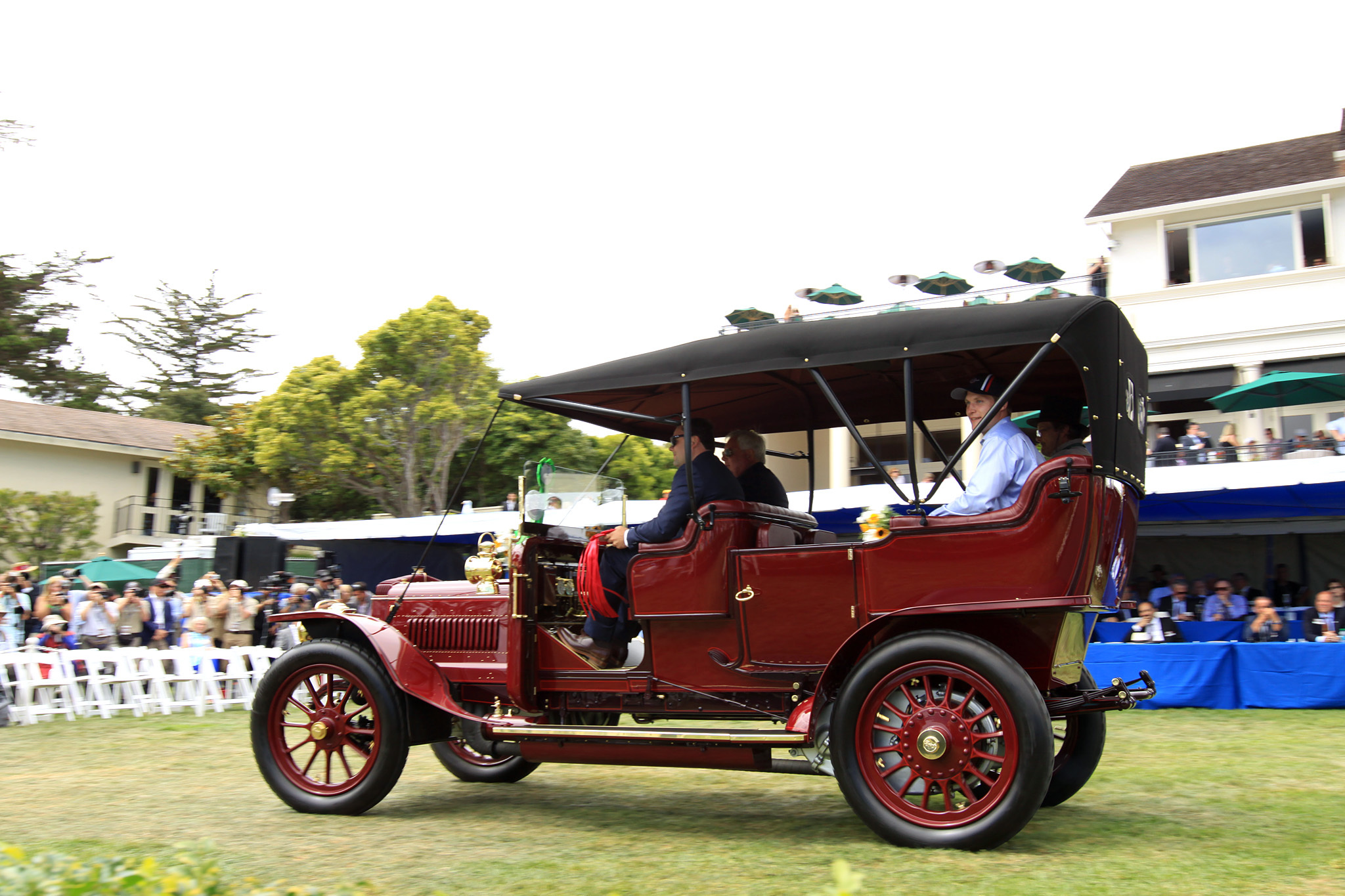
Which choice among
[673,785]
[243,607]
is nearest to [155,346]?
[243,607]

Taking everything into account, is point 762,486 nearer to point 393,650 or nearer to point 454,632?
point 454,632

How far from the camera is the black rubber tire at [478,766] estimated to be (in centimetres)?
665

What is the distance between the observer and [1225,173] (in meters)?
21.1

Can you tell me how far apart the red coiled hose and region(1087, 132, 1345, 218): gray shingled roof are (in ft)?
58.0

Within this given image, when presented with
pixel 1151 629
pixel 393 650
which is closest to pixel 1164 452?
pixel 1151 629

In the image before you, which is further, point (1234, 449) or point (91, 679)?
point (1234, 449)

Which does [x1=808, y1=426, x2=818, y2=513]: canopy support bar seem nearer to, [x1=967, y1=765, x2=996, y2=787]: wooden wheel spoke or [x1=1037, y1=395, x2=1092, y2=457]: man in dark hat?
[x1=1037, y1=395, x2=1092, y2=457]: man in dark hat

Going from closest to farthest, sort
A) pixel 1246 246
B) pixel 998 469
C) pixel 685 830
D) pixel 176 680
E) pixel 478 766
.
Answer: pixel 998 469, pixel 685 830, pixel 478 766, pixel 176 680, pixel 1246 246

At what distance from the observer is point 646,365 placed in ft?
17.8

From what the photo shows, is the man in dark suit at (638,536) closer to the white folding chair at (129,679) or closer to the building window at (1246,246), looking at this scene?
the white folding chair at (129,679)

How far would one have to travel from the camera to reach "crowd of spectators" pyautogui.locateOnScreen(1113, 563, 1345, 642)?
11.8m

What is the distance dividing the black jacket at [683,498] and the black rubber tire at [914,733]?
1.18 m

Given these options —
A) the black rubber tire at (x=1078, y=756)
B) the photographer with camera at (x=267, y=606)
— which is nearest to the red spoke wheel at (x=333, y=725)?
the black rubber tire at (x=1078, y=756)

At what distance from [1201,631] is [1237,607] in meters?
0.90
